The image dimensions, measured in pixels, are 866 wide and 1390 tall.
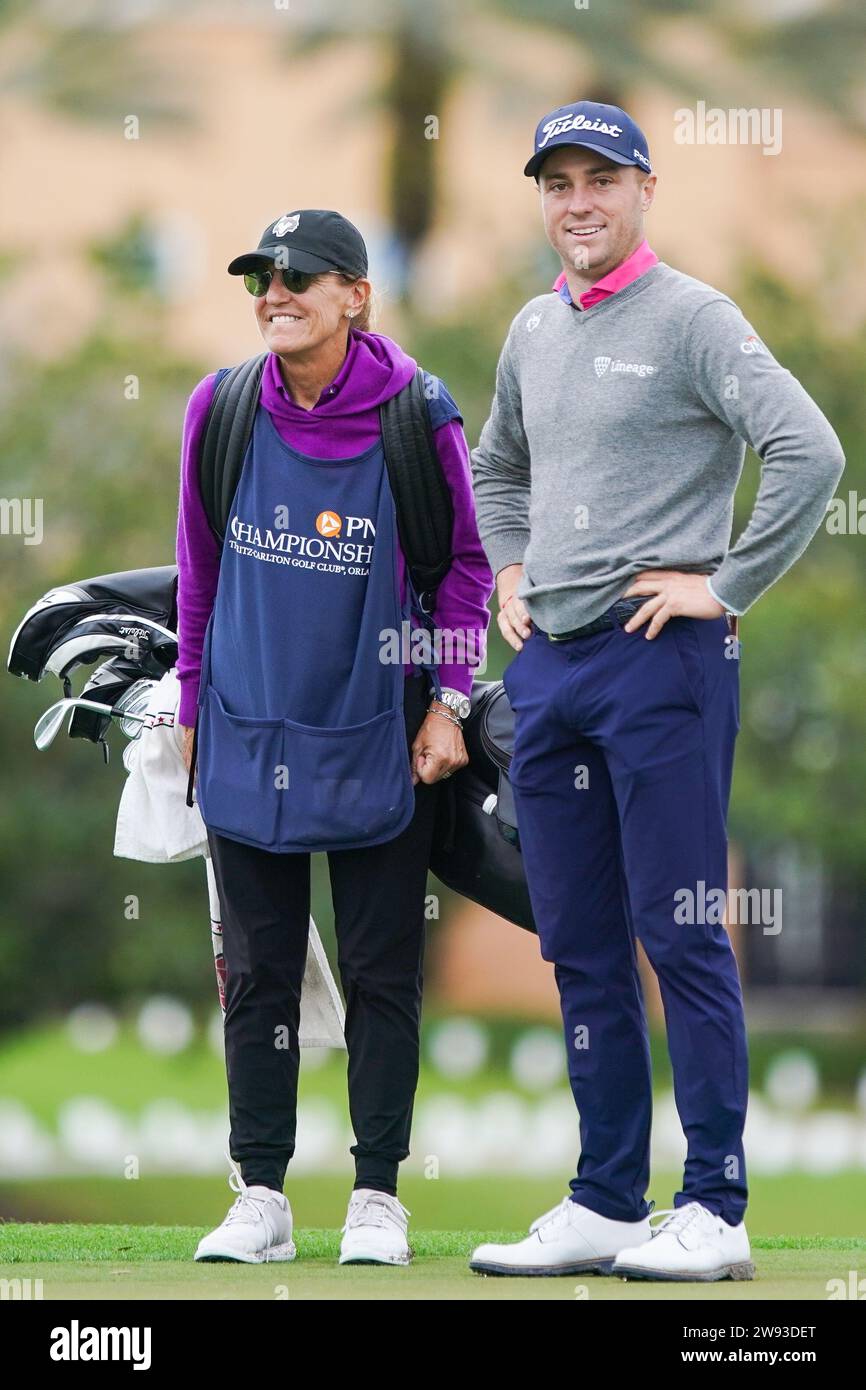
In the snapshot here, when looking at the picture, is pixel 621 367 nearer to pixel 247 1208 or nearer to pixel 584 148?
pixel 584 148

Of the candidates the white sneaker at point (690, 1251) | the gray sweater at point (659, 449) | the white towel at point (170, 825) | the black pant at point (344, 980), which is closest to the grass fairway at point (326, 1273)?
the white sneaker at point (690, 1251)

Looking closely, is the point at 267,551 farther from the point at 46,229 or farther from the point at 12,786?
the point at 46,229

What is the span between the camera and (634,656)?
4027 mm

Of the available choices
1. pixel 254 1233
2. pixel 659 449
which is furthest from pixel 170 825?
pixel 659 449

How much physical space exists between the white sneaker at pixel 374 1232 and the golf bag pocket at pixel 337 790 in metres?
0.79

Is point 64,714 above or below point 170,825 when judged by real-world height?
above

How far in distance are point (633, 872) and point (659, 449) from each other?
0.83 meters

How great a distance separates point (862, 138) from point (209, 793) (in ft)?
50.6

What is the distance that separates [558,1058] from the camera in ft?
50.9

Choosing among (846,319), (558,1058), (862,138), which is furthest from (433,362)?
(862,138)

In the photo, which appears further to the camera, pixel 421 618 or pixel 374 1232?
pixel 421 618

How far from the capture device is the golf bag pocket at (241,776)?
4406 mm

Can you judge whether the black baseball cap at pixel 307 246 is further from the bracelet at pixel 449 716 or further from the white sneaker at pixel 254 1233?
the white sneaker at pixel 254 1233

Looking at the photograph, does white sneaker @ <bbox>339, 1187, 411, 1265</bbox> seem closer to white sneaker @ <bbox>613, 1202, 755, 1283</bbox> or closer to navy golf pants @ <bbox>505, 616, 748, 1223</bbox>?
navy golf pants @ <bbox>505, 616, 748, 1223</bbox>
